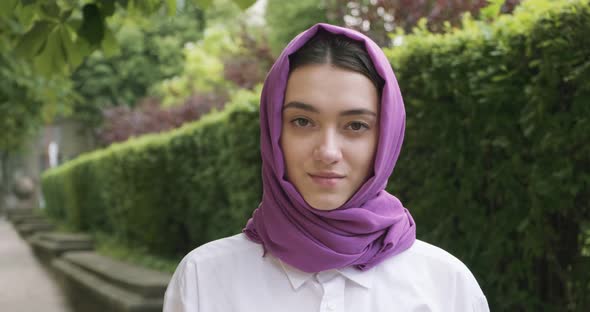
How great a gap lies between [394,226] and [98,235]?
49.3ft

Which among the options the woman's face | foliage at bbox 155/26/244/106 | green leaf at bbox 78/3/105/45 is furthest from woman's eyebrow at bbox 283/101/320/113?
foliage at bbox 155/26/244/106

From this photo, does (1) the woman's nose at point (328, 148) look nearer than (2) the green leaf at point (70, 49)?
Yes

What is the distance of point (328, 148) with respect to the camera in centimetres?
165

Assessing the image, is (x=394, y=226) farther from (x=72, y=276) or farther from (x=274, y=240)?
(x=72, y=276)

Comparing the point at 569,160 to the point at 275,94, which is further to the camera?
the point at 569,160

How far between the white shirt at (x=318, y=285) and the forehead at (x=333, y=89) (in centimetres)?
41

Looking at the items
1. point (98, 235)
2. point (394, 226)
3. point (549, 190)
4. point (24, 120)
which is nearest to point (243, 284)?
point (394, 226)

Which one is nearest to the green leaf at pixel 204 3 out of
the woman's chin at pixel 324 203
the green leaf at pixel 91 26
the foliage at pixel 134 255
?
the green leaf at pixel 91 26

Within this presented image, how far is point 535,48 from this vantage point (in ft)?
10.8

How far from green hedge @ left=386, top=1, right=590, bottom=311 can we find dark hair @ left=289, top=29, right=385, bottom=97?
167 centimetres

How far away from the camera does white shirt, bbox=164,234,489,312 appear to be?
1689 mm

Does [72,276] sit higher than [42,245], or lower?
higher

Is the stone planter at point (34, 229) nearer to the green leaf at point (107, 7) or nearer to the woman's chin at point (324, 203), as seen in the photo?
the green leaf at point (107, 7)

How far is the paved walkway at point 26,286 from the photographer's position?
29.2 ft
